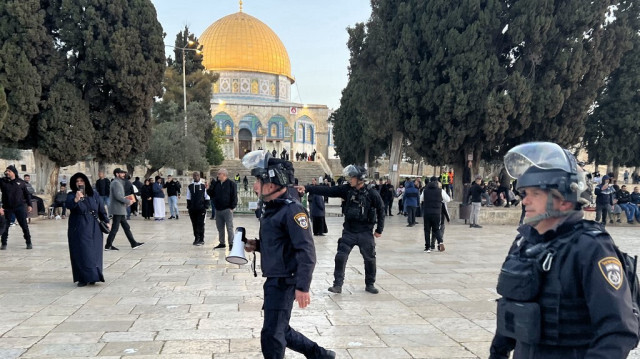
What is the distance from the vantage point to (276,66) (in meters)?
65.3

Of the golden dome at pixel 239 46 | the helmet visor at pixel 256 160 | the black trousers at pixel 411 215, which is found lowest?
the black trousers at pixel 411 215

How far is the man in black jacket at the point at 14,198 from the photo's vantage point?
31.4 ft

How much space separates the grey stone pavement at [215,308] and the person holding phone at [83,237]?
0.22m

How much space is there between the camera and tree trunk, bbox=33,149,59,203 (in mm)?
18531

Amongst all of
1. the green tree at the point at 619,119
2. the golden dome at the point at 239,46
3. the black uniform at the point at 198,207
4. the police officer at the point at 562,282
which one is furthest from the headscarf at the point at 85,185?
the golden dome at the point at 239,46

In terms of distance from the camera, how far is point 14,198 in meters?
9.64

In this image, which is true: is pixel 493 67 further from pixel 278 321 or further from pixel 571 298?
pixel 571 298

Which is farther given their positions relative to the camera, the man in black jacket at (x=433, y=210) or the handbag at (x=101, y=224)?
the man in black jacket at (x=433, y=210)

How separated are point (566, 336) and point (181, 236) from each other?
1171 cm

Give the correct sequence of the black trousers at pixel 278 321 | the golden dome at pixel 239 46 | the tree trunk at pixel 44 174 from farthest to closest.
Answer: the golden dome at pixel 239 46, the tree trunk at pixel 44 174, the black trousers at pixel 278 321

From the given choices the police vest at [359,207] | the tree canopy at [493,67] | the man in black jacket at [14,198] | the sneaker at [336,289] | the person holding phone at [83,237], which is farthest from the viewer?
the tree canopy at [493,67]

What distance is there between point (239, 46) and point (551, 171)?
6436cm

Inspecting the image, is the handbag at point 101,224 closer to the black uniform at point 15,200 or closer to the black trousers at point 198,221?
the black trousers at point 198,221

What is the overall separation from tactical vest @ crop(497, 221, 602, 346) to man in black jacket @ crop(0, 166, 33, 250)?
1021cm
